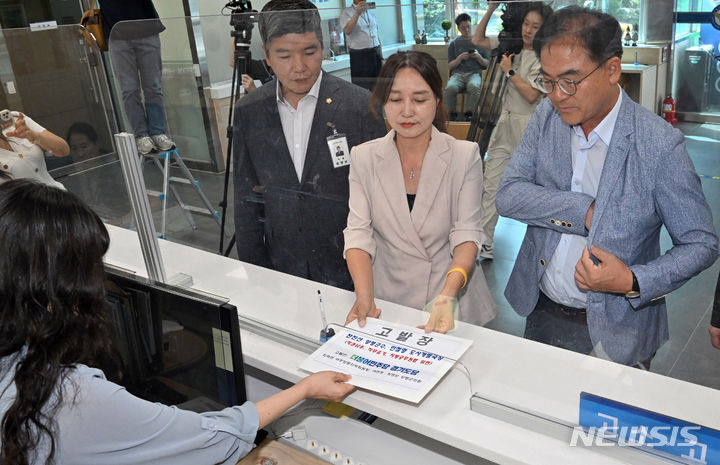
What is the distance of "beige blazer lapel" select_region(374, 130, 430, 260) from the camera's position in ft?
5.51

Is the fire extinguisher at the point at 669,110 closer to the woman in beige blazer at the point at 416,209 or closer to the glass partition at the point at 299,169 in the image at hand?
the glass partition at the point at 299,169

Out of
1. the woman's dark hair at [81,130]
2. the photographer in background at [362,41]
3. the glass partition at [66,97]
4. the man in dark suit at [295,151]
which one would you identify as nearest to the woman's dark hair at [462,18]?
the photographer in background at [362,41]

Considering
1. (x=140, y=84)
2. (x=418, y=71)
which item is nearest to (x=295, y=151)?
(x=418, y=71)

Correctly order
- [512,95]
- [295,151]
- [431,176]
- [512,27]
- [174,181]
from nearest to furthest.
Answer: [512,27] → [512,95] → [431,176] → [295,151] → [174,181]

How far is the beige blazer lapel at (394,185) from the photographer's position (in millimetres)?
1679

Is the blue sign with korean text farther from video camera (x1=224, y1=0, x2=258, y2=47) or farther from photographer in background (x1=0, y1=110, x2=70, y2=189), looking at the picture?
photographer in background (x1=0, y1=110, x2=70, y2=189)

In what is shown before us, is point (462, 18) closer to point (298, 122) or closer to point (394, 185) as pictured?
point (394, 185)

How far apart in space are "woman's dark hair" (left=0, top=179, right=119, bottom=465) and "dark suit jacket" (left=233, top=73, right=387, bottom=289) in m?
0.81

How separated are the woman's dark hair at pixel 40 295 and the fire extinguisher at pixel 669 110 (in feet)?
3.58

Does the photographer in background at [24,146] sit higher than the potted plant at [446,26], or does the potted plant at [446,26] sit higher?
the potted plant at [446,26]

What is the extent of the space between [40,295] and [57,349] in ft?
0.35

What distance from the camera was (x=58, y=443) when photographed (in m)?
1.10

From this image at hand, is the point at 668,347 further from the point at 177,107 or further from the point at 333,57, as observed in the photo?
the point at 177,107

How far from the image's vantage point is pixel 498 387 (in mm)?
1432
